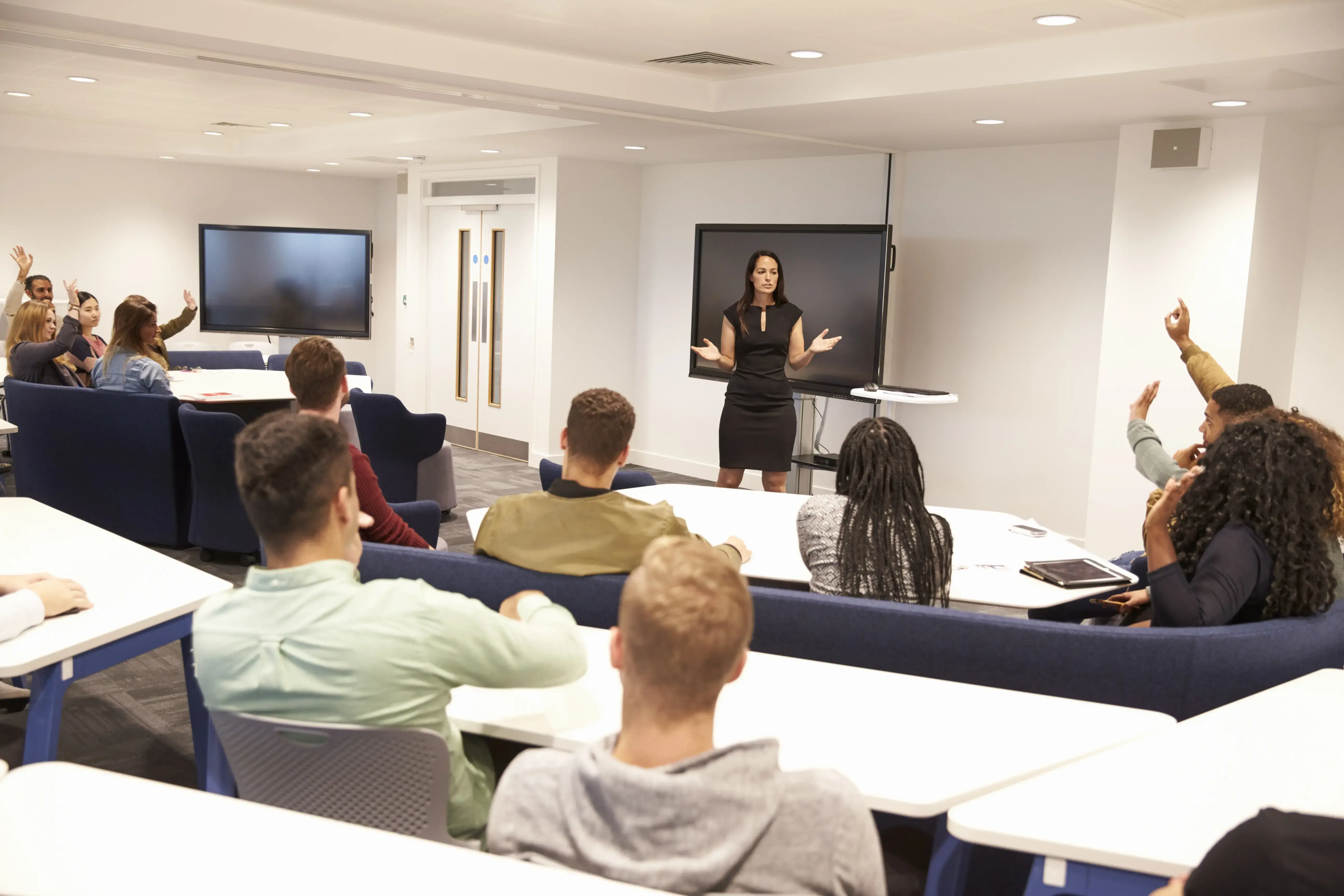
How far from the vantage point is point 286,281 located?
34.5ft

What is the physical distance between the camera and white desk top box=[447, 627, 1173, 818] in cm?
178

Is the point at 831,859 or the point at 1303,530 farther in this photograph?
the point at 1303,530

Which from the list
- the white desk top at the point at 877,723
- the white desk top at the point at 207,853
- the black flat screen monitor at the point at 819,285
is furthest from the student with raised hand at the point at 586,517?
the black flat screen monitor at the point at 819,285

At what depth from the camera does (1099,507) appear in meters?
6.04

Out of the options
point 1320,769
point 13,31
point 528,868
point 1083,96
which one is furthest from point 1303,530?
point 13,31

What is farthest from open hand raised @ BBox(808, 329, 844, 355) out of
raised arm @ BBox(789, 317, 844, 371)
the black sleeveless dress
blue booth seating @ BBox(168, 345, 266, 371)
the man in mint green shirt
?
blue booth seating @ BBox(168, 345, 266, 371)

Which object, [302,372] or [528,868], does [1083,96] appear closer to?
[302,372]

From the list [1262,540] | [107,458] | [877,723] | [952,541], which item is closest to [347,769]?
[877,723]

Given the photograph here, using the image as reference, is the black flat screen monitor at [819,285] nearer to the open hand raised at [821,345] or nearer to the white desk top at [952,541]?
the open hand raised at [821,345]

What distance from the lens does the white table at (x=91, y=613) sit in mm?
2184

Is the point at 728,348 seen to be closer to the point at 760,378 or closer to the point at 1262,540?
the point at 760,378

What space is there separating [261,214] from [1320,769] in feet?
38.2

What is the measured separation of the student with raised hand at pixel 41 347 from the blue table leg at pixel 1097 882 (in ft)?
18.3

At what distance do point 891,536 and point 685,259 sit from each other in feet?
20.7
